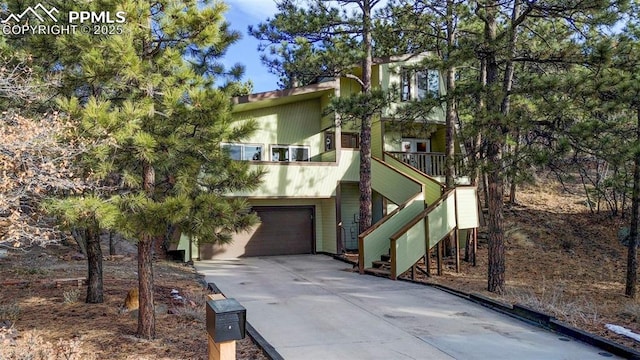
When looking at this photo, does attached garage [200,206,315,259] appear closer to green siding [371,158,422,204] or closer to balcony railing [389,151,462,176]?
green siding [371,158,422,204]

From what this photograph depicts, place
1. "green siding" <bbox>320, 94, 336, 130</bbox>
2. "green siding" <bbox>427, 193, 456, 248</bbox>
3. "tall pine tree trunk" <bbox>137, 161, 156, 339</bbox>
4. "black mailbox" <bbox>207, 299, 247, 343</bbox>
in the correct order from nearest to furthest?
"black mailbox" <bbox>207, 299, 247, 343</bbox>
"tall pine tree trunk" <bbox>137, 161, 156, 339</bbox>
"green siding" <bbox>427, 193, 456, 248</bbox>
"green siding" <bbox>320, 94, 336, 130</bbox>

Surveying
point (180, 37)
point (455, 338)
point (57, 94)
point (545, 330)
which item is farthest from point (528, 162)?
point (57, 94)

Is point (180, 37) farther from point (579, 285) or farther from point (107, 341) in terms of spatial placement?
point (579, 285)

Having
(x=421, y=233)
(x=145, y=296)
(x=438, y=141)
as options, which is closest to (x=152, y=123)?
(x=145, y=296)

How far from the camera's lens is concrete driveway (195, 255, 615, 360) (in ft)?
18.3

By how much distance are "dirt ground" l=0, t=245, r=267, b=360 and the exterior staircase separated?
4658mm

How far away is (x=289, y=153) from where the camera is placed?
15.7 meters

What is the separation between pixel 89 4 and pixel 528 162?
7.82 m

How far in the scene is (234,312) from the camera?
373 centimetres

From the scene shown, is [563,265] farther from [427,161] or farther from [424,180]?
[427,161]

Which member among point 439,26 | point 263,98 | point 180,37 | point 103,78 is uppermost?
point 439,26

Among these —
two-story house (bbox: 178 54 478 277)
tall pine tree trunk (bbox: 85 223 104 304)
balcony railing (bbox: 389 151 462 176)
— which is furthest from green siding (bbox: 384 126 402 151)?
tall pine tree trunk (bbox: 85 223 104 304)

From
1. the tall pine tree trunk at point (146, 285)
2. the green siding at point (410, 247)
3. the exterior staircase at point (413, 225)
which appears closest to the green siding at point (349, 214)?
the exterior staircase at point (413, 225)

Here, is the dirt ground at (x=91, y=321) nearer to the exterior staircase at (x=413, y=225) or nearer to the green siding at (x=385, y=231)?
the green siding at (x=385, y=231)
